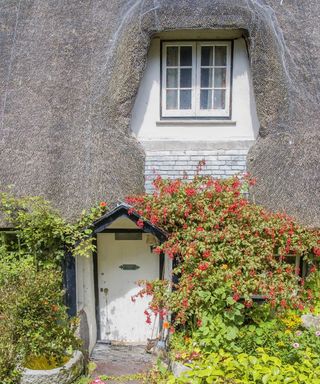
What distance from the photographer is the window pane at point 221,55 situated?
18.8 feet

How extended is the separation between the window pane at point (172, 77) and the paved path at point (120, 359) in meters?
4.53

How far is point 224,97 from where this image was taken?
5801 mm

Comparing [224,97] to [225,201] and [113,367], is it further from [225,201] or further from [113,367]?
[113,367]

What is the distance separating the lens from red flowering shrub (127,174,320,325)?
4465 millimetres

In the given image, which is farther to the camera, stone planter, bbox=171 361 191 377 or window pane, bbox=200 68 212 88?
window pane, bbox=200 68 212 88

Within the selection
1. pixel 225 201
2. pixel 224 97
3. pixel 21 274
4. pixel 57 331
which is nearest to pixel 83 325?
pixel 57 331

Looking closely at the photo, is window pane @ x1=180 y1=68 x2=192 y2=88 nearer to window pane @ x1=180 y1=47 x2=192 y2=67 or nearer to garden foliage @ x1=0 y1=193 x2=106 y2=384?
window pane @ x1=180 y1=47 x2=192 y2=67

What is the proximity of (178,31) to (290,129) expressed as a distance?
2.27 meters

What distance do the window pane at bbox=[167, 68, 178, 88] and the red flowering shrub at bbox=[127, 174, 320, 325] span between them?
1.84 m

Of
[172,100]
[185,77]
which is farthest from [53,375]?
[185,77]

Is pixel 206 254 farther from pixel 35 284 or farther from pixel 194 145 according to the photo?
pixel 35 284

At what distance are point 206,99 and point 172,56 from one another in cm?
90

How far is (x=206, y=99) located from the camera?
230 inches

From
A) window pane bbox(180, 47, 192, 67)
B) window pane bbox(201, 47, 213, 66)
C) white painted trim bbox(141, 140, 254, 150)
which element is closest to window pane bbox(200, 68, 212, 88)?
window pane bbox(201, 47, 213, 66)
